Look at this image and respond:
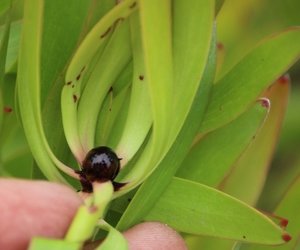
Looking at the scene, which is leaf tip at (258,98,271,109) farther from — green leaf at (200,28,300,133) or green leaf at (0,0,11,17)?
green leaf at (0,0,11,17)

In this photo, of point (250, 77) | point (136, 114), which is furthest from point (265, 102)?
point (136, 114)

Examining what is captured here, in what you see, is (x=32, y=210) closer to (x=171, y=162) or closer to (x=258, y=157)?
(x=171, y=162)

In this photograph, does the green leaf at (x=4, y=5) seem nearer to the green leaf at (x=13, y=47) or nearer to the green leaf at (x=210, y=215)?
the green leaf at (x=13, y=47)

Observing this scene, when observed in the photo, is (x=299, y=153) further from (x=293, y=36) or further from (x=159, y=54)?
(x=159, y=54)

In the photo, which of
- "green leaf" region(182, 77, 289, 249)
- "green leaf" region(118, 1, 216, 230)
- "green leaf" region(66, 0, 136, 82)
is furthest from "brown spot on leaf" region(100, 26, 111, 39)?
"green leaf" region(182, 77, 289, 249)

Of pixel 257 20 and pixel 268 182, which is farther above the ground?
pixel 257 20

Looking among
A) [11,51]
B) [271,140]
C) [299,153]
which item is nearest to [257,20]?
[299,153]

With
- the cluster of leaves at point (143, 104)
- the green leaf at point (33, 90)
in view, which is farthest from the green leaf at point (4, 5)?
the green leaf at point (33, 90)
